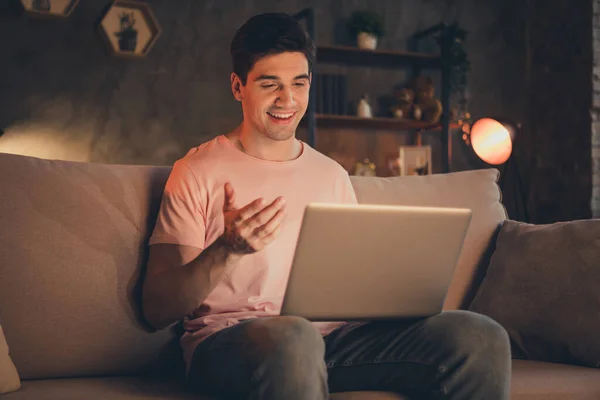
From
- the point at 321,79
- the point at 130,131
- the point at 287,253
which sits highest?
the point at 321,79

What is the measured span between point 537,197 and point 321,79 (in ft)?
5.77

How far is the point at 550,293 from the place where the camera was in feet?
5.28

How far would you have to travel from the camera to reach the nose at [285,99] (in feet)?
5.06

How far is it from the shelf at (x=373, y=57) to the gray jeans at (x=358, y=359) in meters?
3.13

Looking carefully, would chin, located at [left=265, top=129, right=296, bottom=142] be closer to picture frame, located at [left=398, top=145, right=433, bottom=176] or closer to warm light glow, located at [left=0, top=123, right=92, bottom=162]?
warm light glow, located at [left=0, top=123, right=92, bottom=162]

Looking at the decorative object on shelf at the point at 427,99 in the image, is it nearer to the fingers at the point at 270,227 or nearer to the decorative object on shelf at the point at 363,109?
the decorative object on shelf at the point at 363,109

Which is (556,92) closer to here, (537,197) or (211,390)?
(537,197)

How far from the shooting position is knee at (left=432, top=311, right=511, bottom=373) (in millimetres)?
1239

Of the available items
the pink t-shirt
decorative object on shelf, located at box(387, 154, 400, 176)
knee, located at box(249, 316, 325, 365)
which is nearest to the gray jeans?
knee, located at box(249, 316, 325, 365)

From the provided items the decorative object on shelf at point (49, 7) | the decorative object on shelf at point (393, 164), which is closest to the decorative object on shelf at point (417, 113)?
the decorative object on shelf at point (393, 164)

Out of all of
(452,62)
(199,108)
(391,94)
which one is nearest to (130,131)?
(199,108)

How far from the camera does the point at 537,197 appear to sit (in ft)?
15.5

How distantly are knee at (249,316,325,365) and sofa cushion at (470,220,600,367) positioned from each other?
0.70 m

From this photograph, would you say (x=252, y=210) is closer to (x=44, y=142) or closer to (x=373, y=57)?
(x=44, y=142)
